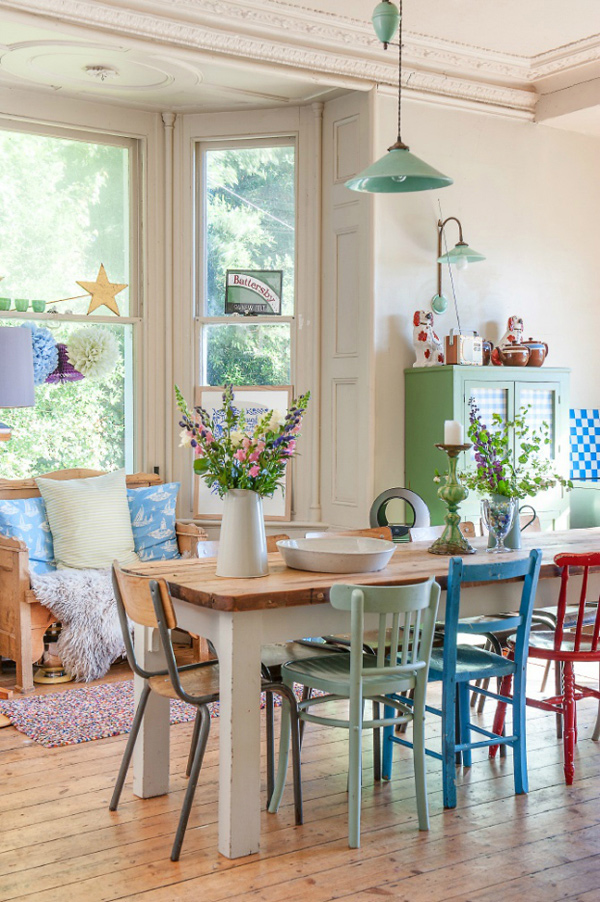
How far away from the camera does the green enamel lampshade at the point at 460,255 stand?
6062 mm

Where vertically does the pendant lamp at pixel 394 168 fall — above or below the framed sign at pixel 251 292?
above

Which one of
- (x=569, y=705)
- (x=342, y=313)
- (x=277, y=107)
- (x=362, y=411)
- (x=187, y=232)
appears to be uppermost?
(x=277, y=107)

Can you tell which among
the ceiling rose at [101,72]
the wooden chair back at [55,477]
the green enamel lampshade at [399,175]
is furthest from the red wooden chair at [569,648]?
the ceiling rose at [101,72]

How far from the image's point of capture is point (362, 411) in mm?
6023

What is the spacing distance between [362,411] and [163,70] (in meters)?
2.26

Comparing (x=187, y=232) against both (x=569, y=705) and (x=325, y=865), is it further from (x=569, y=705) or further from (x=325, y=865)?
(x=325, y=865)

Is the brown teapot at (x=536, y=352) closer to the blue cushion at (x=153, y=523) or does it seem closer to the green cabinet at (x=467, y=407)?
the green cabinet at (x=467, y=407)

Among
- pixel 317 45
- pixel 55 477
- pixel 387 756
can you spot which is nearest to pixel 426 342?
pixel 317 45

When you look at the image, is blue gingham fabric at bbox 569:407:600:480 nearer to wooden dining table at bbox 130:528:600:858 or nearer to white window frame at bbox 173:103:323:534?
white window frame at bbox 173:103:323:534

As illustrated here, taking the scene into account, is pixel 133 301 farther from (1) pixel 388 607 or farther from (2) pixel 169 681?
(1) pixel 388 607

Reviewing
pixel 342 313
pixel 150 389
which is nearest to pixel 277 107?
pixel 342 313

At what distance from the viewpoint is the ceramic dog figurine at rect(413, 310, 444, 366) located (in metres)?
5.98

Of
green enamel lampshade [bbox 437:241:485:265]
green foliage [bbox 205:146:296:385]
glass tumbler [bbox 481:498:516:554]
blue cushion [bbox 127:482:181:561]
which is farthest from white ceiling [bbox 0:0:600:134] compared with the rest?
glass tumbler [bbox 481:498:516:554]

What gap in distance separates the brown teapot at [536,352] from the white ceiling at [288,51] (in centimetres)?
152
